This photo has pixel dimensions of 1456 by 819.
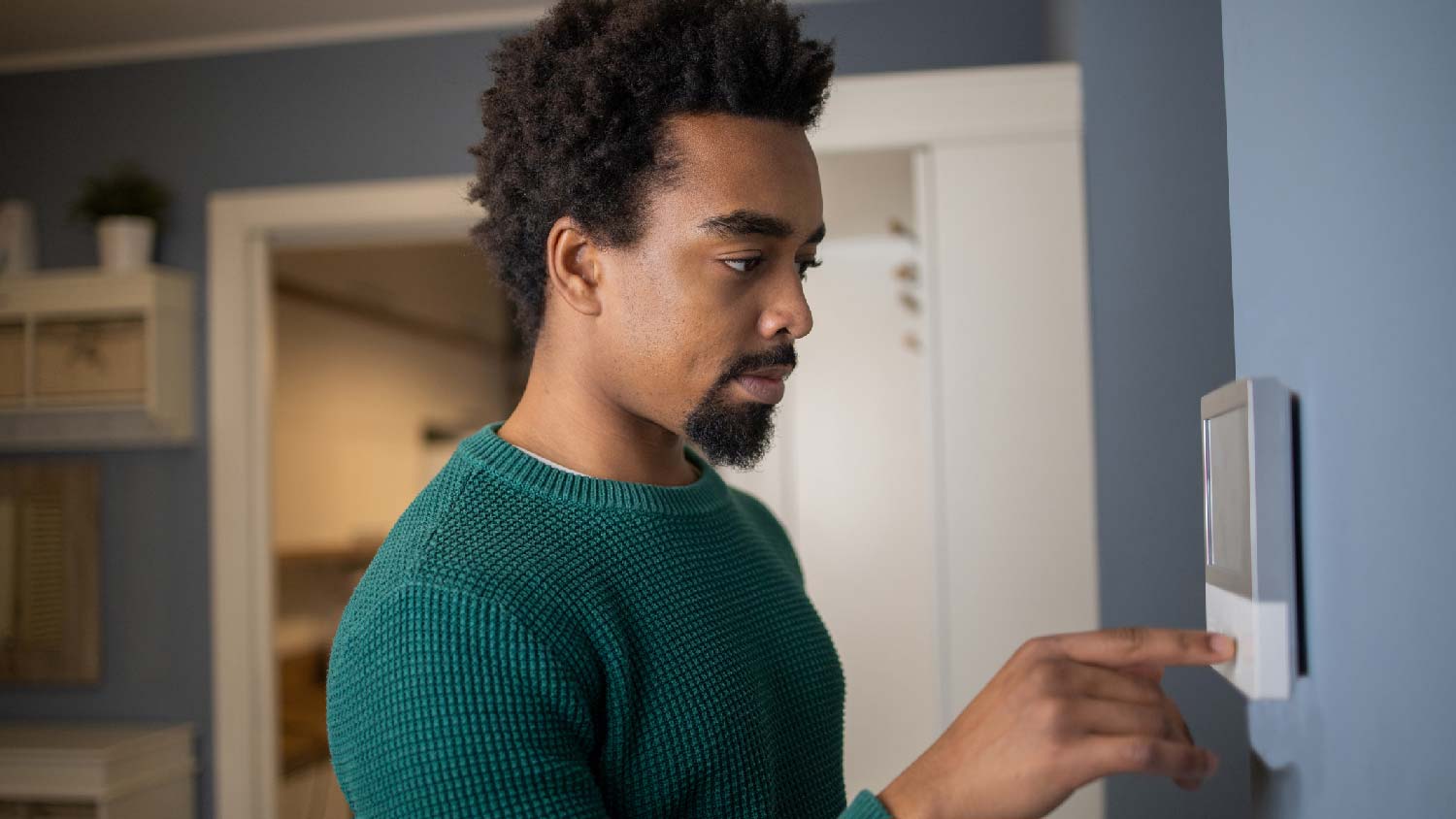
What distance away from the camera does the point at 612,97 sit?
1.05 m

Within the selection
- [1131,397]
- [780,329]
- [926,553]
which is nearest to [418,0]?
[926,553]

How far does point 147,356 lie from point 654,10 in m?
2.43

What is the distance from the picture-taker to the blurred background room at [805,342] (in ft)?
6.11

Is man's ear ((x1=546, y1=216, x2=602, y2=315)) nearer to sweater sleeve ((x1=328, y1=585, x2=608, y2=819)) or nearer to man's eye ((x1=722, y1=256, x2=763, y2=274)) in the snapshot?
man's eye ((x1=722, y1=256, x2=763, y2=274))

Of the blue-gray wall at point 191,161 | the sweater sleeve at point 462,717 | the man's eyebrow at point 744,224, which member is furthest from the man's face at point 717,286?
the blue-gray wall at point 191,161

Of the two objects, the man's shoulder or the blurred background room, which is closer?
the man's shoulder

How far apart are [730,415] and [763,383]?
1.6 inches

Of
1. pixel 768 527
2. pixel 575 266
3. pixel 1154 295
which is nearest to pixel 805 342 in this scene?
pixel 1154 295

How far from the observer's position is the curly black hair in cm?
102

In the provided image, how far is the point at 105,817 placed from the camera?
9.21ft

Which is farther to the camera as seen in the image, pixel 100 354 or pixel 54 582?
pixel 54 582

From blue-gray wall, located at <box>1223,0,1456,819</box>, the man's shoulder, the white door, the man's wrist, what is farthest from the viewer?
the white door

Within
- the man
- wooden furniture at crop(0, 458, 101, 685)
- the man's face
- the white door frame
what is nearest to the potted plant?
the white door frame

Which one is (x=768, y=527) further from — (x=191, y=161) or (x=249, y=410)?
(x=191, y=161)
